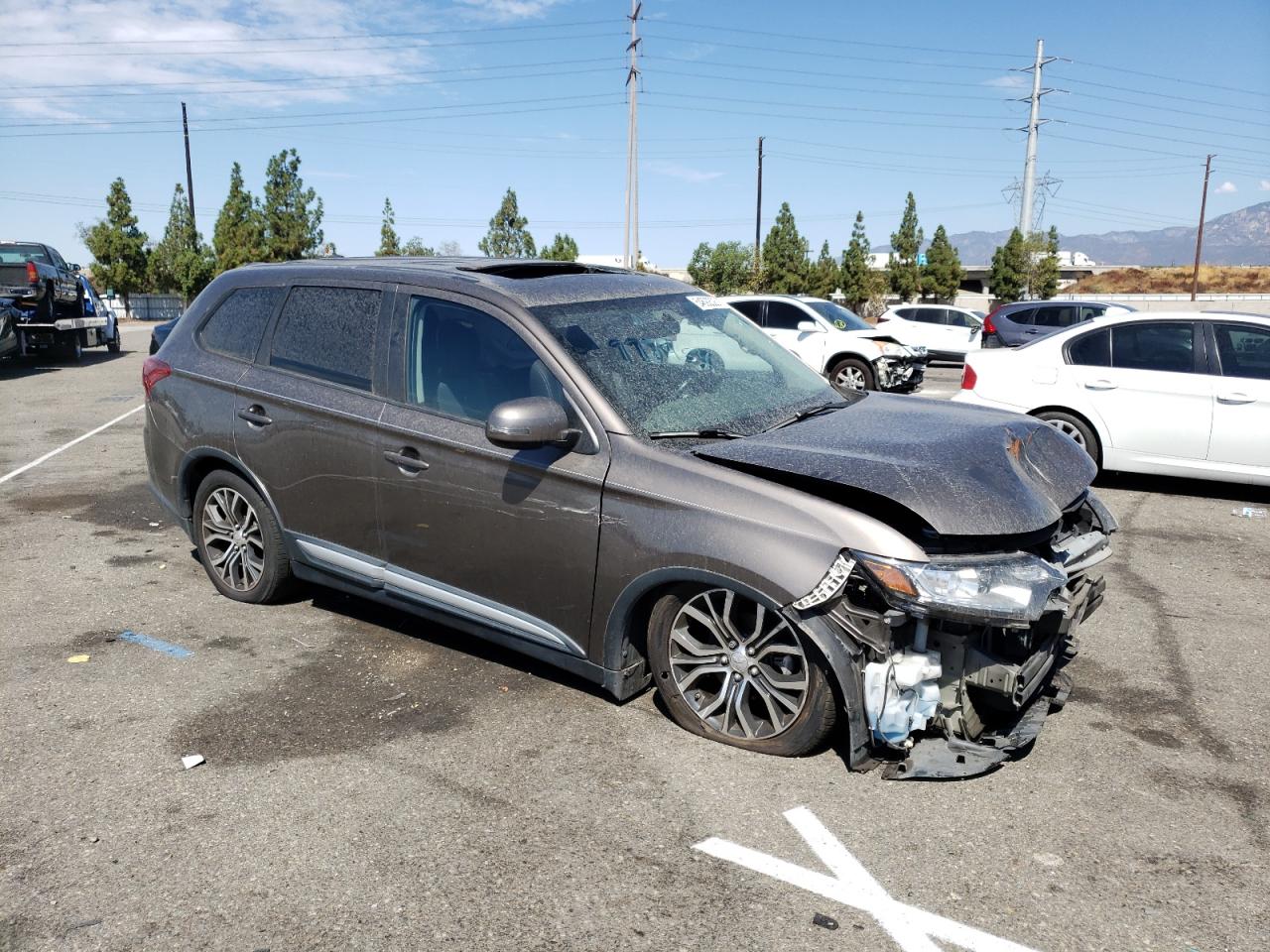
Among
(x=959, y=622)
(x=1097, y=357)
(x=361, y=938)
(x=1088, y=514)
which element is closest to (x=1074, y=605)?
(x=1088, y=514)

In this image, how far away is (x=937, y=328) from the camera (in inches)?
912

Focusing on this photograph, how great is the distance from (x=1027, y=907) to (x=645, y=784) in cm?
129

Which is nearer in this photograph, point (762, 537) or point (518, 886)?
point (518, 886)

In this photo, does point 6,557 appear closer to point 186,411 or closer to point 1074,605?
point 186,411

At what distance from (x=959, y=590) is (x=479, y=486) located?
6.29ft

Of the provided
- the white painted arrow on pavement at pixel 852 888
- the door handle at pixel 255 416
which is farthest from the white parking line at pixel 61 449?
the white painted arrow on pavement at pixel 852 888

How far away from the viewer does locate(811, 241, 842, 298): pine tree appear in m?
57.2

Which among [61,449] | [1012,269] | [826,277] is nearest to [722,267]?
[826,277]

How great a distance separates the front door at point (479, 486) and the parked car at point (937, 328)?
19.2 m

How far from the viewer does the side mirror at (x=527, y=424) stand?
12.3ft

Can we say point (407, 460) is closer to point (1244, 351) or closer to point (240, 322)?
point (240, 322)

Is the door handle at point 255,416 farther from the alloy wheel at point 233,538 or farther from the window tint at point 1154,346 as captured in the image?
the window tint at point 1154,346

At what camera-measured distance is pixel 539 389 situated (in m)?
4.07

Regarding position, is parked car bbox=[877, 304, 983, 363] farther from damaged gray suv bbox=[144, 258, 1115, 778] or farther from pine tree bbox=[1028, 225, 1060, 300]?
pine tree bbox=[1028, 225, 1060, 300]
